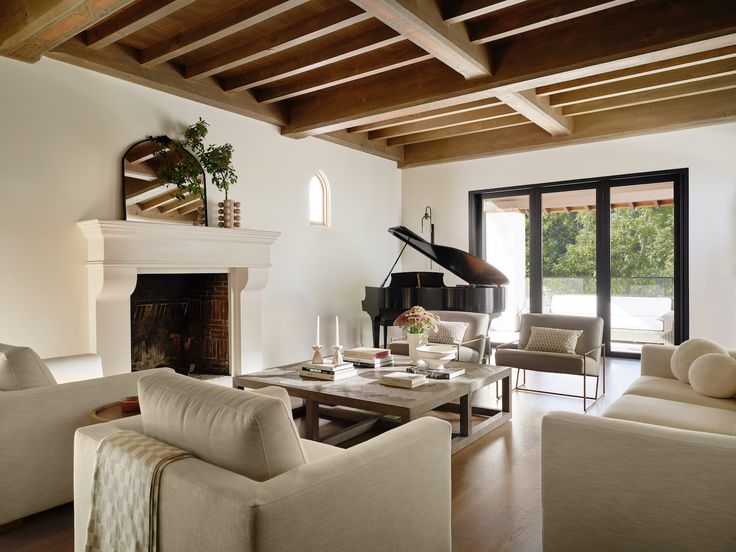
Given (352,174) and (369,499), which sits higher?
(352,174)

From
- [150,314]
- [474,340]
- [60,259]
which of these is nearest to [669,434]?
[474,340]

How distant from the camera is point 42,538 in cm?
238

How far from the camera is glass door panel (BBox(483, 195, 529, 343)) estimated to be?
24.5 ft

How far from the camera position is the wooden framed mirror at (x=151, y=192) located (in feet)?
15.4

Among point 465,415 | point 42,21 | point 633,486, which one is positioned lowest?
point 465,415

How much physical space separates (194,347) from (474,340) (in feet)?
9.58

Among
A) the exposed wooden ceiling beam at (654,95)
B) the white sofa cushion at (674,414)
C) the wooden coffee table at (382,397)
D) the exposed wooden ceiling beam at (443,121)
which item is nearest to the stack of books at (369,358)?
the wooden coffee table at (382,397)

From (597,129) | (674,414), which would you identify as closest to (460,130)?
(597,129)

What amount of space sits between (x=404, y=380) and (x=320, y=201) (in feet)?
12.7

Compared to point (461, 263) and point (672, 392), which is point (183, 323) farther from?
point (672, 392)

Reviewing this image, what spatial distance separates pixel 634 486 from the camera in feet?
6.29

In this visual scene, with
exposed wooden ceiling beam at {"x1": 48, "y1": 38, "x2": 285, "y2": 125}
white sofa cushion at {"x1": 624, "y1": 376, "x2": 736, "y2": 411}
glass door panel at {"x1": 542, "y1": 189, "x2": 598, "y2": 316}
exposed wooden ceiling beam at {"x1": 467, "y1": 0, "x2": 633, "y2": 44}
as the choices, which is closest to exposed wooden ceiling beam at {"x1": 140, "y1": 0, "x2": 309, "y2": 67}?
exposed wooden ceiling beam at {"x1": 48, "y1": 38, "x2": 285, "y2": 125}

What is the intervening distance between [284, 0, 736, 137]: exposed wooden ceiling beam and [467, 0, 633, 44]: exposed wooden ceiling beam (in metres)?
0.45

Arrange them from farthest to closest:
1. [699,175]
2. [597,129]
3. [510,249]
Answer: [510,249], [597,129], [699,175]
